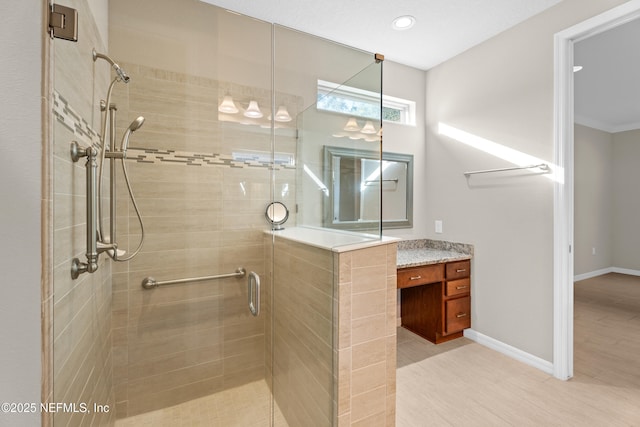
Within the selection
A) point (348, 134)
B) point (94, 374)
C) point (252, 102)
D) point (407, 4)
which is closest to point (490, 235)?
point (348, 134)

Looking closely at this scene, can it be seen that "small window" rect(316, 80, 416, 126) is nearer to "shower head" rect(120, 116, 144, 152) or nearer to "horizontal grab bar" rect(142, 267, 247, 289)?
"shower head" rect(120, 116, 144, 152)

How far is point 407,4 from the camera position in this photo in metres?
2.10

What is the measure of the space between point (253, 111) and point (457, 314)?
2546mm

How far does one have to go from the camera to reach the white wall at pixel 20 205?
0.77 m

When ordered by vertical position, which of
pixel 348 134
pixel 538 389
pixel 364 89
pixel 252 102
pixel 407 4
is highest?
pixel 407 4

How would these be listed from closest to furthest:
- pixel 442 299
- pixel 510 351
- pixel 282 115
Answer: pixel 282 115
pixel 510 351
pixel 442 299

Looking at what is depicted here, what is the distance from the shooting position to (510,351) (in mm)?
2371

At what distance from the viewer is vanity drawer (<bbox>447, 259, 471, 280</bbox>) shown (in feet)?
8.45

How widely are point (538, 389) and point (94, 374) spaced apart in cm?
270

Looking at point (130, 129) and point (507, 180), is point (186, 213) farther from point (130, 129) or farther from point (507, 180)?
point (507, 180)

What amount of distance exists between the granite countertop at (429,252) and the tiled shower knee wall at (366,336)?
0.93 metres

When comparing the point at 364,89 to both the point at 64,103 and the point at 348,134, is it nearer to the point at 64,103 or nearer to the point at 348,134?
the point at 348,134

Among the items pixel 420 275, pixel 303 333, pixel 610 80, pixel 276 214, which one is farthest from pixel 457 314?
pixel 610 80

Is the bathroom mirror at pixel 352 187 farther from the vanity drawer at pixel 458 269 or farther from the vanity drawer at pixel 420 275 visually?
the vanity drawer at pixel 458 269
